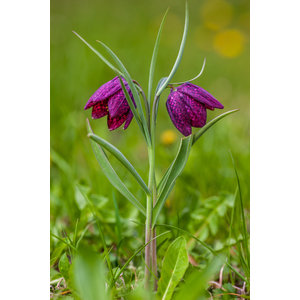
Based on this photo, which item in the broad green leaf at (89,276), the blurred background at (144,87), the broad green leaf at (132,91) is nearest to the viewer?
the broad green leaf at (89,276)

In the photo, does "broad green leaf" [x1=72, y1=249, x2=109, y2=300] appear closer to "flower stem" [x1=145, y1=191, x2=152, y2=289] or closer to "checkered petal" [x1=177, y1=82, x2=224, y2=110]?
"flower stem" [x1=145, y1=191, x2=152, y2=289]

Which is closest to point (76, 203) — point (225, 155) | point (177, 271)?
point (177, 271)

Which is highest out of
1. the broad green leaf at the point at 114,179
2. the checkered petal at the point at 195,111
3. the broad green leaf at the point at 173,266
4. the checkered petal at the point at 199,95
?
the checkered petal at the point at 199,95

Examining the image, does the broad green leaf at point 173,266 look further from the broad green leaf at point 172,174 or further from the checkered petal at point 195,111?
the checkered petal at point 195,111

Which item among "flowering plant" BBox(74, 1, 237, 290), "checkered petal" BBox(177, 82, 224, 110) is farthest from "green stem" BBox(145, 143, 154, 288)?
"checkered petal" BBox(177, 82, 224, 110)

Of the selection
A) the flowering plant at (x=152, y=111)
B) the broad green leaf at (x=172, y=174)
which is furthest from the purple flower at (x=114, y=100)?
the broad green leaf at (x=172, y=174)

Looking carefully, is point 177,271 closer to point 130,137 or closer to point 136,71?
point 130,137
